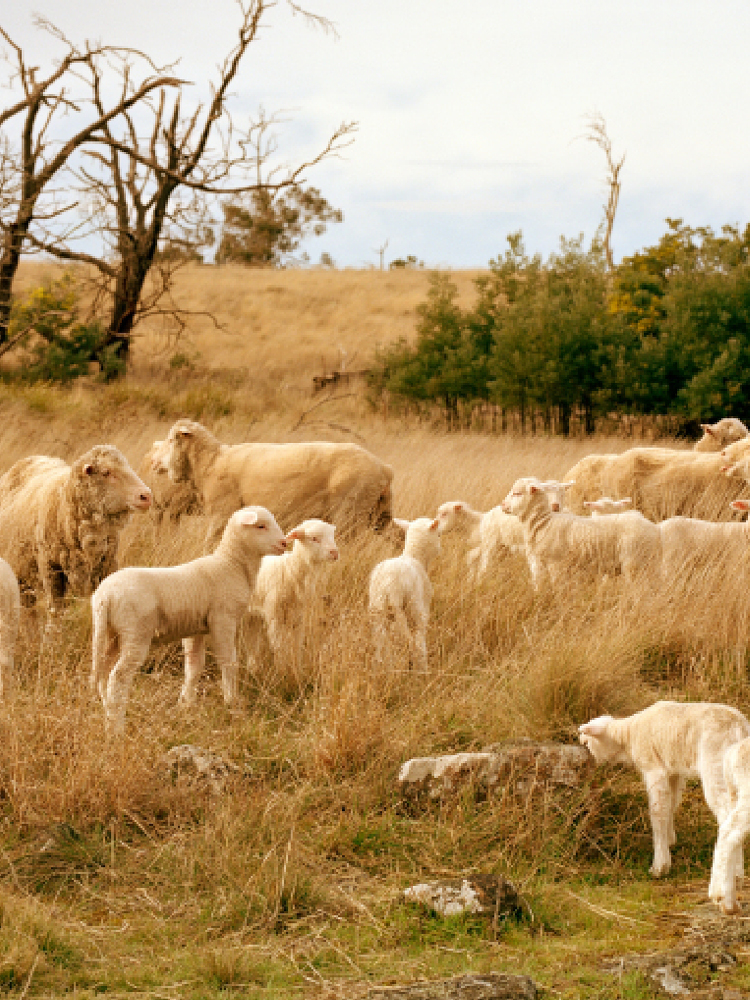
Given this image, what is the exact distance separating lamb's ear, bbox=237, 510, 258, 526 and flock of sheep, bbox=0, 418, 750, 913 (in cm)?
1

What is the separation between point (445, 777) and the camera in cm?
524

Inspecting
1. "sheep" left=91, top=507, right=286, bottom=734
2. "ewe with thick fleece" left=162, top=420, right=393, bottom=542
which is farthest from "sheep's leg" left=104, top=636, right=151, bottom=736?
"ewe with thick fleece" left=162, top=420, right=393, bottom=542

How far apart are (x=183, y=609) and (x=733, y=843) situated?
2.98 meters

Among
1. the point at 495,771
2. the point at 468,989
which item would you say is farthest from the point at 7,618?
the point at 468,989

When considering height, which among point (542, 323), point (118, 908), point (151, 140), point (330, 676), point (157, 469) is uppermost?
point (151, 140)

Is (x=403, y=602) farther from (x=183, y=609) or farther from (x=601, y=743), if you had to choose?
(x=601, y=743)

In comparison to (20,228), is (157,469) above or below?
below

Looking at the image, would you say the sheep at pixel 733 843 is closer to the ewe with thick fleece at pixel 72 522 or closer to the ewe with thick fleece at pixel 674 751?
the ewe with thick fleece at pixel 674 751

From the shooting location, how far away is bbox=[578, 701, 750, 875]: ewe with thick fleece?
16.0 feet

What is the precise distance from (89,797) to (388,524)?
5.34m

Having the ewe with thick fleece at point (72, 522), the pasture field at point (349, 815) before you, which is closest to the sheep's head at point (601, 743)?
the pasture field at point (349, 815)

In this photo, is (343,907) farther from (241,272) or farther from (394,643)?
(241,272)

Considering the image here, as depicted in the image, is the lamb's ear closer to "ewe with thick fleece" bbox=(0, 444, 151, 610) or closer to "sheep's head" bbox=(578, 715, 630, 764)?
"ewe with thick fleece" bbox=(0, 444, 151, 610)

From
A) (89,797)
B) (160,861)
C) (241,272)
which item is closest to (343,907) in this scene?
(160,861)
